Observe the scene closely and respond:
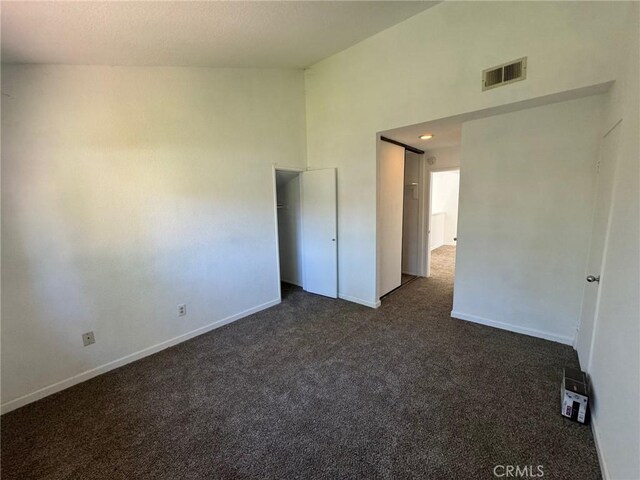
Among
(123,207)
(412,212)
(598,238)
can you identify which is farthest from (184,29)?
(412,212)

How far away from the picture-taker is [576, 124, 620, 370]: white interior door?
6.44ft

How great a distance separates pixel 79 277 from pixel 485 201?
159 inches

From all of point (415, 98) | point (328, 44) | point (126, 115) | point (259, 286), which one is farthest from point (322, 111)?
point (259, 286)

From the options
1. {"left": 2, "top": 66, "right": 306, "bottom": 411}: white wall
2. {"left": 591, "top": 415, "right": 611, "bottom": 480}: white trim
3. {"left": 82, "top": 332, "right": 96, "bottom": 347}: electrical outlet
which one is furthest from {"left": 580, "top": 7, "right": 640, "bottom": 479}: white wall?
{"left": 82, "top": 332, "right": 96, "bottom": 347}: electrical outlet

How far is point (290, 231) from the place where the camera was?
473cm

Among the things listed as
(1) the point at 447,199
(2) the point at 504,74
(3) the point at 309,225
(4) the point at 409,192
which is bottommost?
(3) the point at 309,225

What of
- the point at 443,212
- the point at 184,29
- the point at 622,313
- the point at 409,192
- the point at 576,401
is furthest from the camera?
the point at 443,212

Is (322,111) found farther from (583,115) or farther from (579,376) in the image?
(579,376)

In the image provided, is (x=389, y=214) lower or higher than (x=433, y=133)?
lower

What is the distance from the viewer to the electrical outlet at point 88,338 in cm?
236

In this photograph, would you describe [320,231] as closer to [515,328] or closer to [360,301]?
[360,301]

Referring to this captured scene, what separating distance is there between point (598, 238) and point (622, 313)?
104 cm

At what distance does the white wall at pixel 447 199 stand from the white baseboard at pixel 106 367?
663 cm

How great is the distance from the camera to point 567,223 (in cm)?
258
